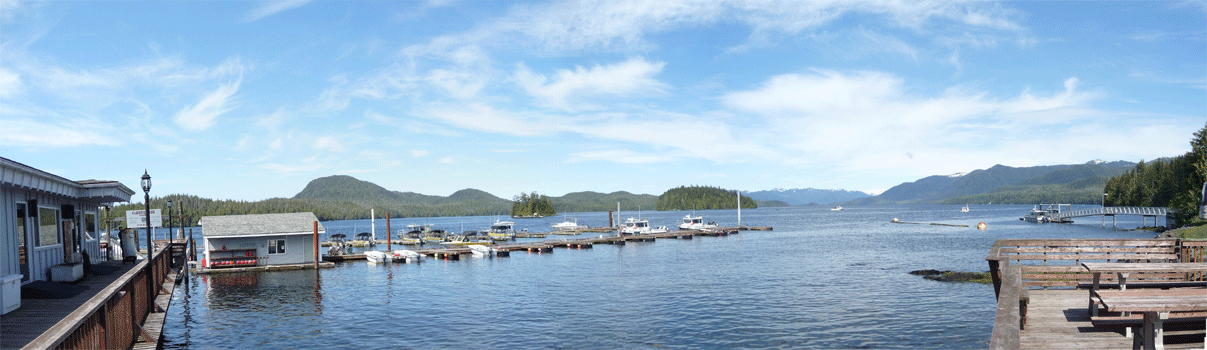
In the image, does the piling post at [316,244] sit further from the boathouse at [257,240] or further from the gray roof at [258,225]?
the gray roof at [258,225]

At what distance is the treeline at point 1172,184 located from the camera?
209 feet

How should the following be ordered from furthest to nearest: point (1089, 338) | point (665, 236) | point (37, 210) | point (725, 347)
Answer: point (665, 236) < point (725, 347) < point (37, 210) < point (1089, 338)

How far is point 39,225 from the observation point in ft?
56.5

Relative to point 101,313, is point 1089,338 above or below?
below

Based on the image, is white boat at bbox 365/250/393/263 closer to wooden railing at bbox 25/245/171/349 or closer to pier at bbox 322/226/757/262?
pier at bbox 322/226/757/262

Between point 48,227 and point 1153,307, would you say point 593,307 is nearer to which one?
point 48,227

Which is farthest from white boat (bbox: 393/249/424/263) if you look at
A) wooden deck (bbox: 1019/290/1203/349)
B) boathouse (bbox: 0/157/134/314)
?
wooden deck (bbox: 1019/290/1203/349)

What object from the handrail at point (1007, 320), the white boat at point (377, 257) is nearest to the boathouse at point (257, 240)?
the white boat at point (377, 257)

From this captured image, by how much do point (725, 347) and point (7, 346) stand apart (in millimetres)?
17608

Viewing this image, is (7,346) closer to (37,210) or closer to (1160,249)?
(37,210)

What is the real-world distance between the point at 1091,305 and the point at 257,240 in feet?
162

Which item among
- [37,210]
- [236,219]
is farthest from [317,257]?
[37,210]

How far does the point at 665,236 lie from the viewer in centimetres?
9031

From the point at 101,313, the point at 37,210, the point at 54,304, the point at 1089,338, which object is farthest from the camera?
the point at 37,210
